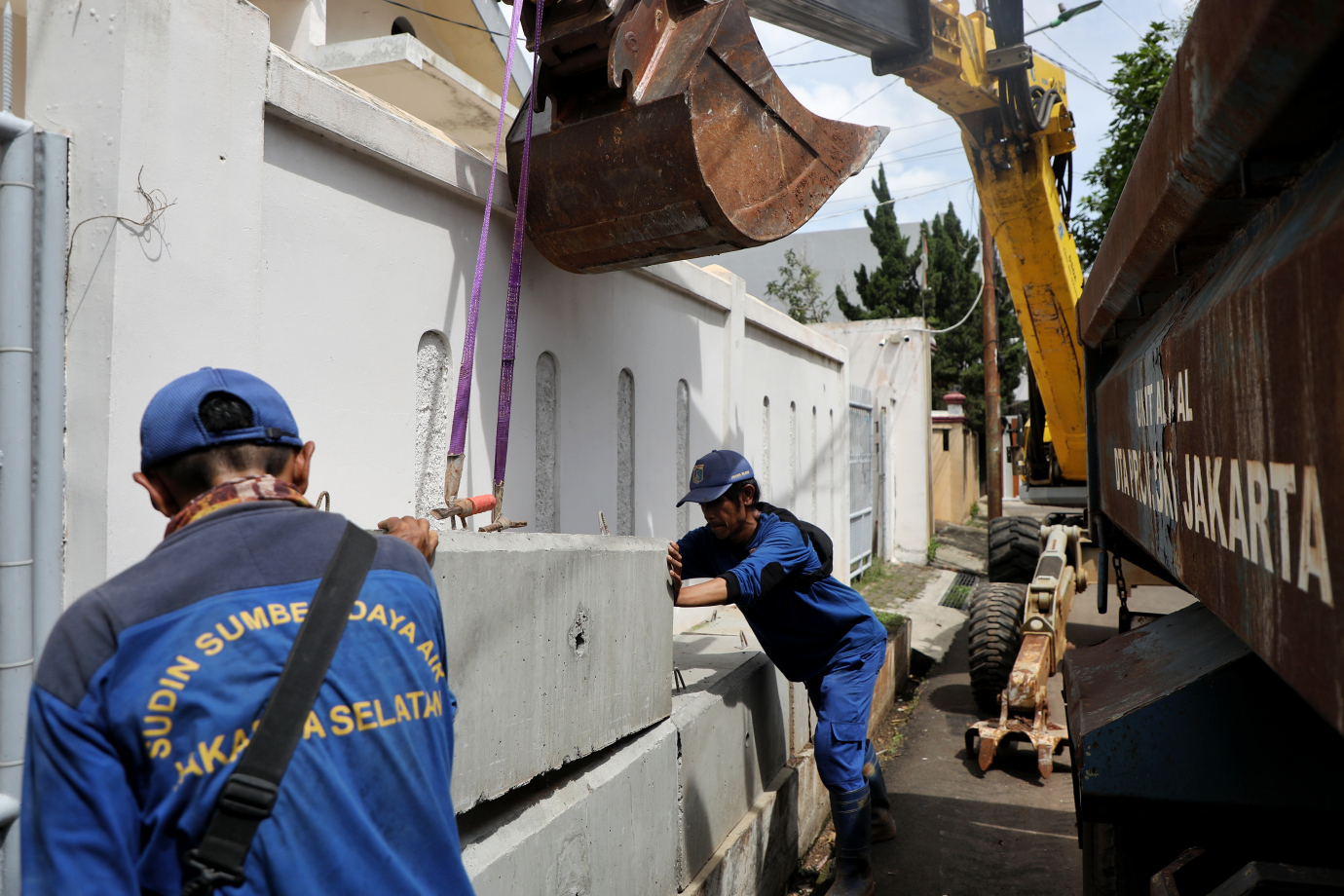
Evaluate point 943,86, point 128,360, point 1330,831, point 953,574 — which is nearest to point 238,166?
point 128,360

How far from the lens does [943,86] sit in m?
6.56

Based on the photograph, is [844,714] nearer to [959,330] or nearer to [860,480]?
[860,480]

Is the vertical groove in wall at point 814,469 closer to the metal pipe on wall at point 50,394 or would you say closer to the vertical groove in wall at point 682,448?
the vertical groove in wall at point 682,448

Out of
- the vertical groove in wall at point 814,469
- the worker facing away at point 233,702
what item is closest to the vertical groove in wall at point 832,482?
the vertical groove in wall at point 814,469

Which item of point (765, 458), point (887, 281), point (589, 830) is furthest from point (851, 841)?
point (887, 281)

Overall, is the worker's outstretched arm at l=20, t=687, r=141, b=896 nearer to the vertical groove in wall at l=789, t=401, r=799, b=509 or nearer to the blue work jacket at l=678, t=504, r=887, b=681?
the blue work jacket at l=678, t=504, r=887, b=681

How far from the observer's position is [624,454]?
5551mm

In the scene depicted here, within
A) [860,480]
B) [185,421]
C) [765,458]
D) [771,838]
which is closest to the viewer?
[185,421]

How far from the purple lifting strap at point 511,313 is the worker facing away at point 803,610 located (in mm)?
813

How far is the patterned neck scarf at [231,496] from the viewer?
1.57m

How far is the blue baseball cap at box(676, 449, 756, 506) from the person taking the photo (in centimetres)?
415

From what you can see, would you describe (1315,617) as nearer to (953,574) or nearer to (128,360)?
(128,360)

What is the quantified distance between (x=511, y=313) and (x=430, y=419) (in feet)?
1.84

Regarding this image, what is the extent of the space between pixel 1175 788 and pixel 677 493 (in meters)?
4.41
